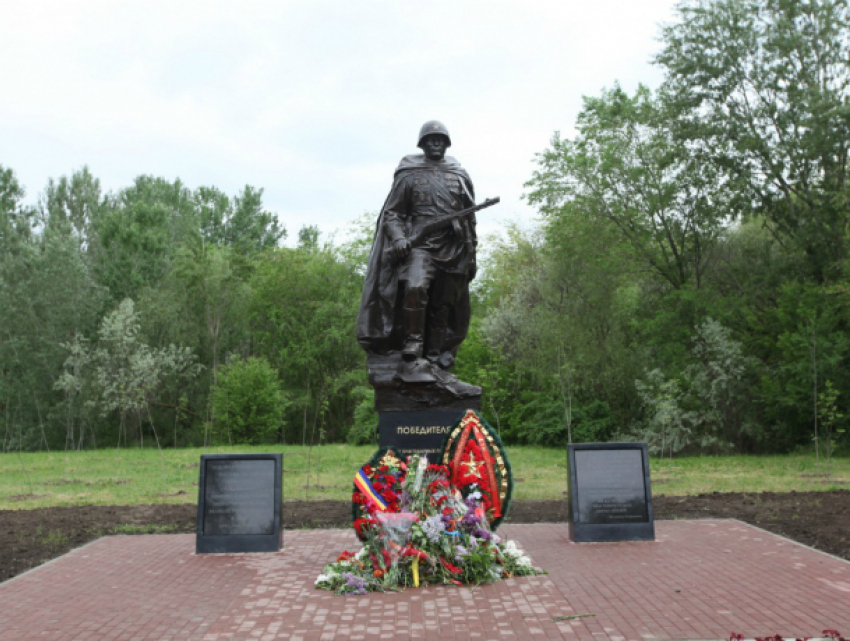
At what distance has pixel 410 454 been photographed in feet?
26.0

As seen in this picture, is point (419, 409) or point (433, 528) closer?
point (433, 528)

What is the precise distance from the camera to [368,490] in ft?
23.2

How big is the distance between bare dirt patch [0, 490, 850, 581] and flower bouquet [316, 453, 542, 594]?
281cm

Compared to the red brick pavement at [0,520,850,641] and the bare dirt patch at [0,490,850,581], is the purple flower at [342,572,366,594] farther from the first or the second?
the bare dirt patch at [0,490,850,581]

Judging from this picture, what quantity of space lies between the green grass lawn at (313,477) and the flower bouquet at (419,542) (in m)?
5.64

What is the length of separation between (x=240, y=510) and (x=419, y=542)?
219cm

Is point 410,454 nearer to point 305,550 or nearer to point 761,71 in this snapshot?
point 305,550

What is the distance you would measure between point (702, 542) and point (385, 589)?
331 centimetres

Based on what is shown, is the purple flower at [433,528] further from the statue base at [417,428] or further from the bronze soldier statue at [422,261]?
the bronze soldier statue at [422,261]

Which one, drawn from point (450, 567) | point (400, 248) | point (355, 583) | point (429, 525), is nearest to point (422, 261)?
point (400, 248)

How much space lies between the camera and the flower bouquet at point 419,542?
6484 mm

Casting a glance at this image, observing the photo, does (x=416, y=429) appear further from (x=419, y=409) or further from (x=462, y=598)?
(x=462, y=598)

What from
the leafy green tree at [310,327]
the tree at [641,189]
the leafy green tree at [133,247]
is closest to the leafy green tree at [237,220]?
the leafy green tree at [133,247]

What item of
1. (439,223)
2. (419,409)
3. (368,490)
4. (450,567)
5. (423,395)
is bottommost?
(450,567)
